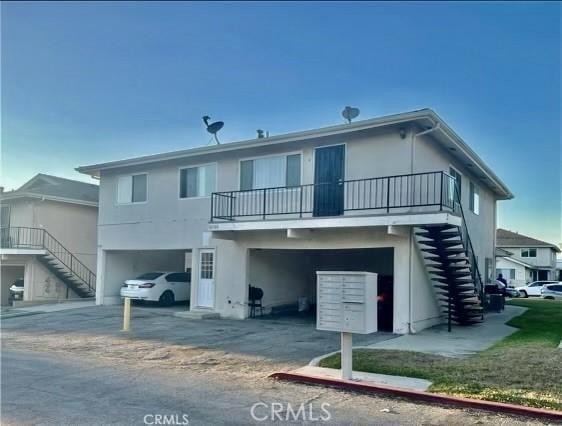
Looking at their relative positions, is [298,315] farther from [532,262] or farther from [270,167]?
[532,262]

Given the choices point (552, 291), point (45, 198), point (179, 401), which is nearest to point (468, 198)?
point (179, 401)

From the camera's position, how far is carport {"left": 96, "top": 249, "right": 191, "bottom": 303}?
20188 mm

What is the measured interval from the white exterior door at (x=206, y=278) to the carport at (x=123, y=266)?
1953mm

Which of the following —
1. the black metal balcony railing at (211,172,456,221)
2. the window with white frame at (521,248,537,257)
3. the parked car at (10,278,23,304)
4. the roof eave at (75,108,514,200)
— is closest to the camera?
the roof eave at (75,108,514,200)

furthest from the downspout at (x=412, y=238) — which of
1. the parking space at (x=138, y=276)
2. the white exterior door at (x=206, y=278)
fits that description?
the parking space at (x=138, y=276)

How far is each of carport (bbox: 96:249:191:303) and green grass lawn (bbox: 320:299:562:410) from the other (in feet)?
37.8

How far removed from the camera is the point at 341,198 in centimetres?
1432

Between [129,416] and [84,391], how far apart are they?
1561 millimetres

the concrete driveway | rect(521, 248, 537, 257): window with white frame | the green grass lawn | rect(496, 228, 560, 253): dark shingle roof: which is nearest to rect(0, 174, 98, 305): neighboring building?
the concrete driveway

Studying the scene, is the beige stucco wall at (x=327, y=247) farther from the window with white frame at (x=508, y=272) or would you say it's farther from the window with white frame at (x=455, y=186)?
the window with white frame at (x=508, y=272)

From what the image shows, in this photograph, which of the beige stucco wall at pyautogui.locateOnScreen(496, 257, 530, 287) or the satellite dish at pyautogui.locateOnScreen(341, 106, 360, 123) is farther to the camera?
the beige stucco wall at pyautogui.locateOnScreen(496, 257, 530, 287)

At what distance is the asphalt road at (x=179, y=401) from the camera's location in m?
5.97

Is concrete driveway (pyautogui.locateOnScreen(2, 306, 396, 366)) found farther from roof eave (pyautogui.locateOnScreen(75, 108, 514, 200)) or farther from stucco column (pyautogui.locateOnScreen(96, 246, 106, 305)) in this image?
roof eave (pyautogui.locateOnScreen(75, 108, 514, 200))

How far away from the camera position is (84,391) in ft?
23.8
